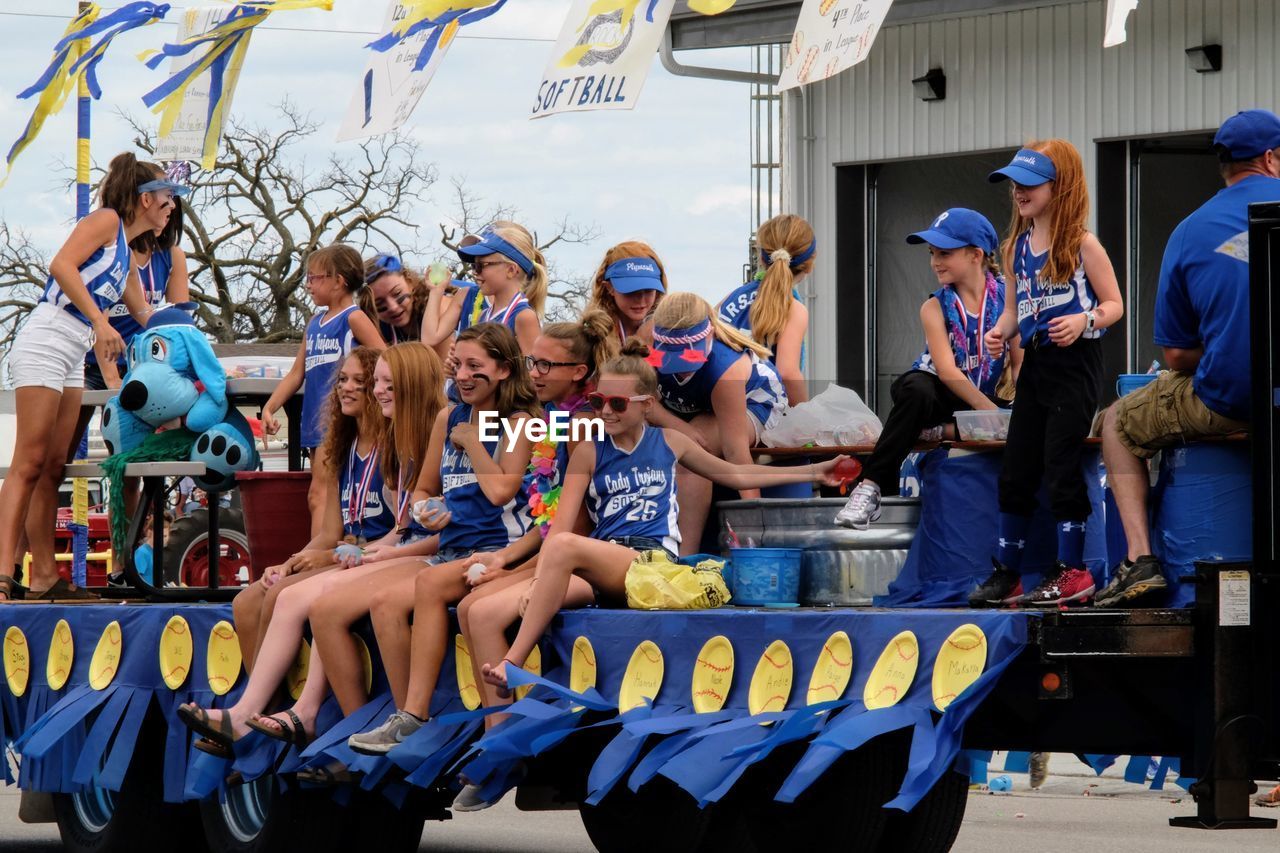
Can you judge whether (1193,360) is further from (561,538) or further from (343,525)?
(343,525)

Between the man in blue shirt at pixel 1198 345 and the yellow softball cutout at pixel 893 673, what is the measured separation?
0.55 metres

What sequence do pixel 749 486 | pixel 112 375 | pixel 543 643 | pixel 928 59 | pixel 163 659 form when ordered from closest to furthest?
1. pixel 543 643
2. pixel 749 486
3. pixel 163 659
4. pixel 112 375
5. pixel 928 59

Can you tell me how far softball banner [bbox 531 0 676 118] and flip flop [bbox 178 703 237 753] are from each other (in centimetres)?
258

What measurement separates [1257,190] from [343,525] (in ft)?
12.9

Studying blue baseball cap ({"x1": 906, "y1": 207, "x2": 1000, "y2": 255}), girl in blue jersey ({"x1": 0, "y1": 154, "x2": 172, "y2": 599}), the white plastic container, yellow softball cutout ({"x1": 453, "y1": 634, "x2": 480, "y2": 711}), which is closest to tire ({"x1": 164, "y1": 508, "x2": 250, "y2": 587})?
girl in blue jersey ({"x1": 0, "y1": 154, "x2": 172, "y2": 599})

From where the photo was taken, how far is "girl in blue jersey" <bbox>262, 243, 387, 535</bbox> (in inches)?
355

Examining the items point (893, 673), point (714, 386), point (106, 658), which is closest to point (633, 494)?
point (714, 386)

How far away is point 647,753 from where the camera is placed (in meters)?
6.20

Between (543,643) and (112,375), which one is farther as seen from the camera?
(112,375)

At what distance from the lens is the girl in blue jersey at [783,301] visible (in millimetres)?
8289

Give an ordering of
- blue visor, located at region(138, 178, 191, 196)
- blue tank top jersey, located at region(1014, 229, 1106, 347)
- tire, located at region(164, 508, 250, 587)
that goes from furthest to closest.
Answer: tire, located at region(164, 508, 250, 587) < blue visor, located at region(138, 178, 191, 196) < blue tank top jersey, located at region(1014, 229, 1106, 347)

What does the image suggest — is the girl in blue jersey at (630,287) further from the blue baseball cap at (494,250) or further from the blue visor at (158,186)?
the blue visor at (158,186)

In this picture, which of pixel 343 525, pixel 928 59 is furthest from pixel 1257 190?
pixel 928 59

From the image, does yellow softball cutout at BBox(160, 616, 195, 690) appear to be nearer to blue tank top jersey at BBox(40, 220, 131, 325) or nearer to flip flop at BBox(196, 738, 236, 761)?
flip flop at BBox(196, 738, 236, 761)
